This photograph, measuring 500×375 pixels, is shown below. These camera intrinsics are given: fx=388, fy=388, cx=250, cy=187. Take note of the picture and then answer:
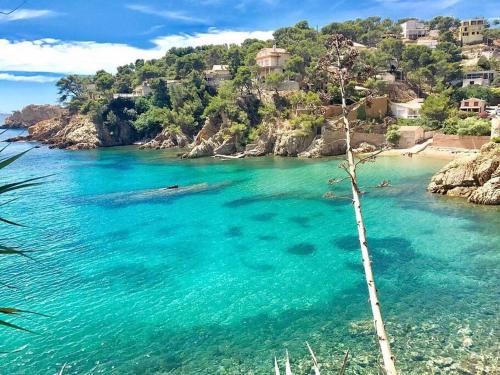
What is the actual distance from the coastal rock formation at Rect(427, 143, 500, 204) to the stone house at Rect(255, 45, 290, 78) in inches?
2233

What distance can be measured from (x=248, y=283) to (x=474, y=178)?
27.1 meters

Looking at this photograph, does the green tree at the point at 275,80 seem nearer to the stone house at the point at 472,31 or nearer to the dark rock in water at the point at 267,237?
the dark rock in water at the point at 267,237

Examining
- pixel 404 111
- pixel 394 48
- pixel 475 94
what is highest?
pixel 394 48

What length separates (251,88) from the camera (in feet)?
286

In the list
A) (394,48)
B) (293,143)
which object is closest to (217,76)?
(394,48)

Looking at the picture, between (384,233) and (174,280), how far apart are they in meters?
16.3

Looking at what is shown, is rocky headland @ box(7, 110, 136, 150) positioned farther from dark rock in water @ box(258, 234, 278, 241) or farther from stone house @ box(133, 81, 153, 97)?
dark rock in water @ box(258, 234, 278, 241)

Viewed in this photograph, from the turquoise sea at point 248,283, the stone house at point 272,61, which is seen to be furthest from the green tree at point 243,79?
the turquoise sea at point 248,283

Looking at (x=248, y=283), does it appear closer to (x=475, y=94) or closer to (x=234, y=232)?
(x=234, y=232)

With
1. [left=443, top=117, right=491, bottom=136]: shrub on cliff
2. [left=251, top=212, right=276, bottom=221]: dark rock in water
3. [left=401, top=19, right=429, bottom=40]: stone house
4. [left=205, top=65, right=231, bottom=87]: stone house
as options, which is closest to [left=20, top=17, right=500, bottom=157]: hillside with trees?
[left=443, top=117, right=491, bottom=136]: shrub on cliff

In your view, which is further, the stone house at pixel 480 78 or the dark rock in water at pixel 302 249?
the stone house at pixel 480 78

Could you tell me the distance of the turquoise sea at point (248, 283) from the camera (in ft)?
55.2

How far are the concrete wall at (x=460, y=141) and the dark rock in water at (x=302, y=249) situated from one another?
132 feet

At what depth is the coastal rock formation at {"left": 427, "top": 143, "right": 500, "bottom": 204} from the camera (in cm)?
3528
